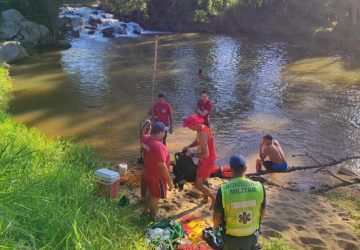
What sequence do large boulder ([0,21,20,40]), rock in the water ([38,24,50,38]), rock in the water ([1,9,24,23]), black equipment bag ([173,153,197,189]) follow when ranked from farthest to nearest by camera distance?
rock in the water ([38,24,50,38]), rock in the water ([1,9,24,23]), large boulder ([0,21,20,40]), black equipment bag ([173,153,197,189])

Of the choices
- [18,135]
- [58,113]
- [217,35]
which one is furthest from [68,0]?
[18,135]

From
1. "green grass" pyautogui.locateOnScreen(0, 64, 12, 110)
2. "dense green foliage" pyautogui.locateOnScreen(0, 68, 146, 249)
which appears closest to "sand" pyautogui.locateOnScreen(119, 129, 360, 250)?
"dense green foliage" pyautogui.locateOnScreen(0, 68, 146, 249)

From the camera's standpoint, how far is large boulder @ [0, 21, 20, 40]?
1177 inches

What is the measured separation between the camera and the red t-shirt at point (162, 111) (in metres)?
Answer: 10.6

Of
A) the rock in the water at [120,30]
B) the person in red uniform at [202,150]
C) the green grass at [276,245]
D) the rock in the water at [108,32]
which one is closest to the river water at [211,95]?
the person in red uniform at [202,150]

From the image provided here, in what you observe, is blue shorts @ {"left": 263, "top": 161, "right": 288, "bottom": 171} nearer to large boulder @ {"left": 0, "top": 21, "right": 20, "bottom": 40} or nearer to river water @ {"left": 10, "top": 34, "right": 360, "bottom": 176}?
river water @ {"left": 10, "top": 34, "right": 360, "bottom": 176}

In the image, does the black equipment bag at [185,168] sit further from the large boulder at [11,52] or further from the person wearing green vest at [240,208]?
the large boulder at [11,52]

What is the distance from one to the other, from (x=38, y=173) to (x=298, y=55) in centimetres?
2557

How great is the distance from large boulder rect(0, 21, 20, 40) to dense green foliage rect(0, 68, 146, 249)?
25335 mm

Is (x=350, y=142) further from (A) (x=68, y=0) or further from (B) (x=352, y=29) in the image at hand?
(A) (x=68, y=0)

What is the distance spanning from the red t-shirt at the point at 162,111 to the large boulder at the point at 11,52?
59.4ft

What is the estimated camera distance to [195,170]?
786 cm

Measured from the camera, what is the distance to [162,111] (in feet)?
34.8

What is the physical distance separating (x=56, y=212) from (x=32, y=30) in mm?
30090
